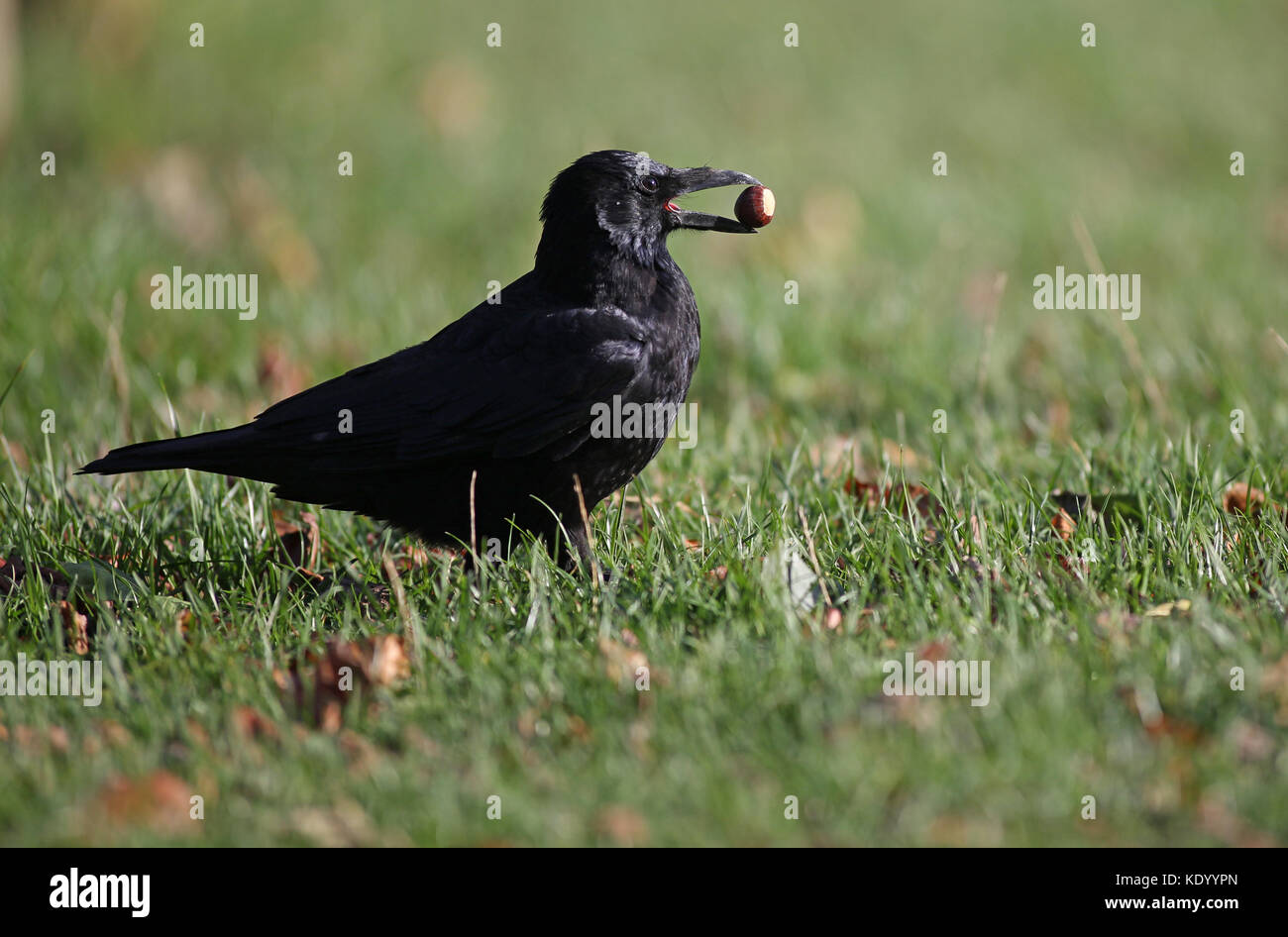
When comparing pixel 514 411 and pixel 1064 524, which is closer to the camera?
pixel 514 411

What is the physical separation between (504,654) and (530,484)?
2.37 ft

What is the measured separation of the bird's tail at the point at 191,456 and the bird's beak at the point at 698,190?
1.36m

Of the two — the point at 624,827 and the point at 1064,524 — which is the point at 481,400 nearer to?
the point at 624,827

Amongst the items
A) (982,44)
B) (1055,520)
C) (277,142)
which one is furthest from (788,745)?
(982,44)

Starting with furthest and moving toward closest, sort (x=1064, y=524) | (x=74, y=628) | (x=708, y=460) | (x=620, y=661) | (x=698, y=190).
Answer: (x=708, y=460) → (x=698, y=190) → (x=1064, y=524) → (x=74, y=628) → (x=620, y=661)

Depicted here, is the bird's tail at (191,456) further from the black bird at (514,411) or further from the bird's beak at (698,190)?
the bird's beak at (698,190)

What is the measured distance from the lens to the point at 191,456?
11.1 feet

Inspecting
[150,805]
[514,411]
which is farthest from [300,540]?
[150,805]

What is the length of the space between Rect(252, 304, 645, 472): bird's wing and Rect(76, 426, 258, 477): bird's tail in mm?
62

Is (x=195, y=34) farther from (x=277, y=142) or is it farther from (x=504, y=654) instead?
(x=504, y=654)

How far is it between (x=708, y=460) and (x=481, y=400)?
3.71 feet

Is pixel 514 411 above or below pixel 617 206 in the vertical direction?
below

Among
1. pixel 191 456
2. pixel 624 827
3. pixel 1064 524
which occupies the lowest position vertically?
pixel 624 827

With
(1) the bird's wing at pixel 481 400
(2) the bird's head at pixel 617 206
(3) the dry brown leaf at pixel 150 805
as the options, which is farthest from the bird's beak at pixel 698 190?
(3) the dry brown leaf at pixel 150 805
